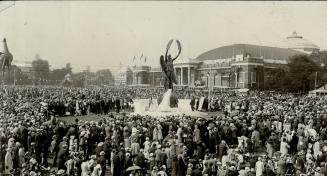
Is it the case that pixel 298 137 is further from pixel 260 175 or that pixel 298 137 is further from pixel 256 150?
pixel 260 175

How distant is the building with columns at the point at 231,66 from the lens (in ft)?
269

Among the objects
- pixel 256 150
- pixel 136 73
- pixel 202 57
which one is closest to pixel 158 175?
pixel 256 150

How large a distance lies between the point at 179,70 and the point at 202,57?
9.99 m

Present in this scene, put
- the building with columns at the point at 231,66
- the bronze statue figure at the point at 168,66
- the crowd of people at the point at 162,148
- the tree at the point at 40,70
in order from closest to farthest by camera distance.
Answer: the crowd of people at the point at 162,148, the bronze statue figure at the point at 168,66, the building with columns at the point at 231,66, the tree at the point at 40,70

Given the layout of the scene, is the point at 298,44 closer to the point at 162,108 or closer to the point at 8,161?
the point at 162,108

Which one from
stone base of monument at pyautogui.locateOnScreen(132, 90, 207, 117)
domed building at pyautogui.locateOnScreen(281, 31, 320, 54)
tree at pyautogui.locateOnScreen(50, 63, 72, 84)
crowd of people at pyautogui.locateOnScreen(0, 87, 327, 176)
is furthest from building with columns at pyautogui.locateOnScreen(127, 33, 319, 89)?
crowd of people at pyautogui.locateOnScreen(0, 87, 327, 176)

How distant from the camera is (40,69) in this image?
366 feet

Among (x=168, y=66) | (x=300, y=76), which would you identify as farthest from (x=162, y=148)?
(x=300, y=76)

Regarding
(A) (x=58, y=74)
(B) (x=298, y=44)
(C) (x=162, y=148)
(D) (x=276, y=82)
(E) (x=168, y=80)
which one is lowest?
(C) (x=162, y=148)

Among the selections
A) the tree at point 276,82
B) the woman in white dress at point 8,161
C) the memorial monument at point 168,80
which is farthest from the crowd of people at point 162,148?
the tree at point 276,82

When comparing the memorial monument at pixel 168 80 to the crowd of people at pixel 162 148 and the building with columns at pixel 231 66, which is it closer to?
the crowd of people at pixel 162 148

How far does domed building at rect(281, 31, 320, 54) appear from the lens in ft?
382

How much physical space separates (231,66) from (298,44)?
39673 millimetres

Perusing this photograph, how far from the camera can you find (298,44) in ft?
386
